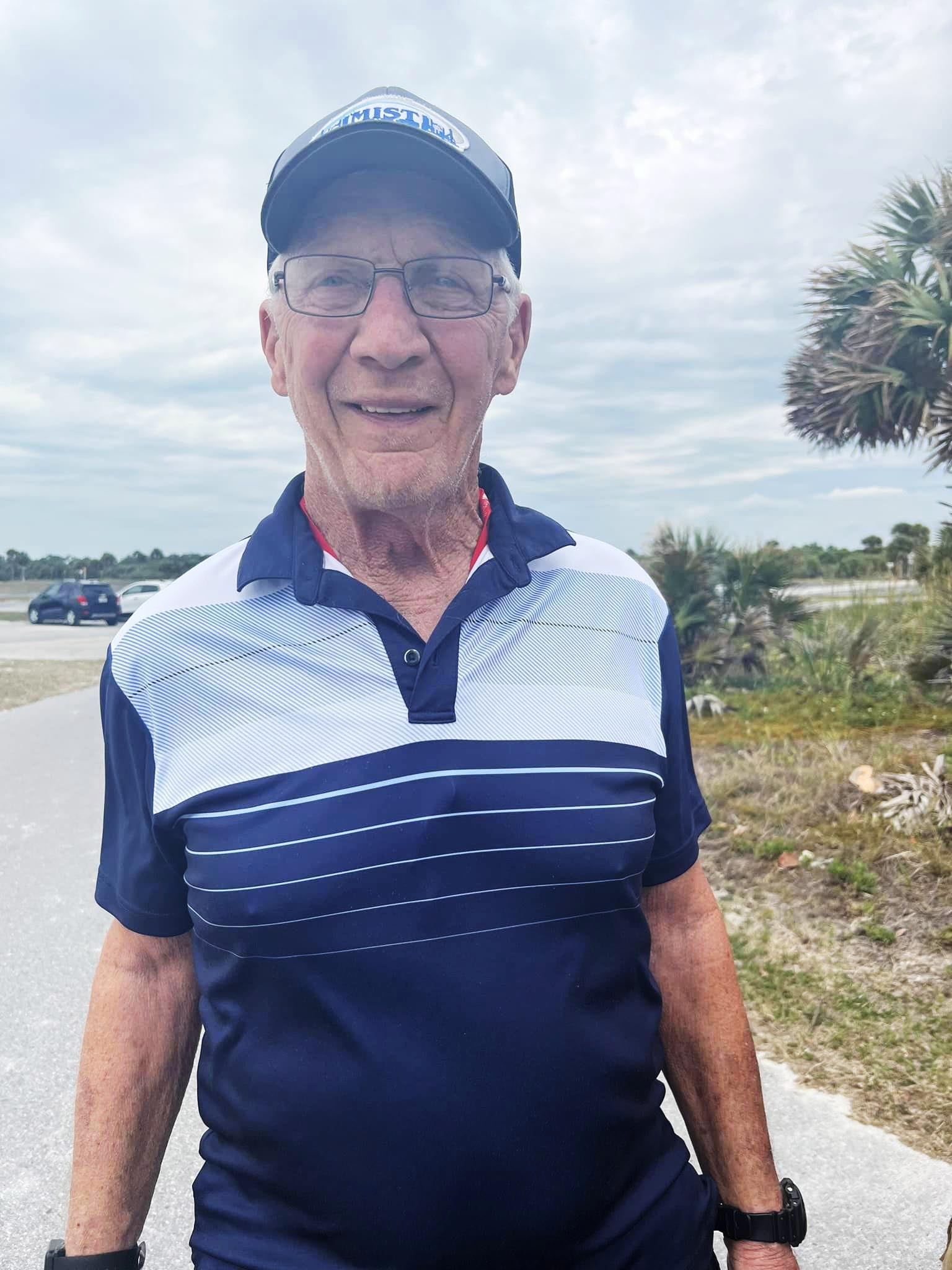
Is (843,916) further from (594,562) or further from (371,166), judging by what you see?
(371,166)

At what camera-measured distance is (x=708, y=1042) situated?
6.03ft

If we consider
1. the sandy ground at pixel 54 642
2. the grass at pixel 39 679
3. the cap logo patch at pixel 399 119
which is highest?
the cap logo patch at pixel 399 119

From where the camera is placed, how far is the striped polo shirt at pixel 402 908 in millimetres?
1485

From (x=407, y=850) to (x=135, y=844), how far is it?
479mm

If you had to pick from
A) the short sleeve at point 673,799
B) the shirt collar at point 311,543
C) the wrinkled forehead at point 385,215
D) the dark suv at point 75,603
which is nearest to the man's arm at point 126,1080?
the shirt collar at point 311,543

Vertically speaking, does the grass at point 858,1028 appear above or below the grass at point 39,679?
above

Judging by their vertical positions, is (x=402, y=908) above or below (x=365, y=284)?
below

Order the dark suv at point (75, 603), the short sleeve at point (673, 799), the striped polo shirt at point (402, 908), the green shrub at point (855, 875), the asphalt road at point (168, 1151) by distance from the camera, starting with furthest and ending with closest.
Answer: the dark suv at point (75, 603) < the green shrub at point (855, 875) < the asphalt road at point (168, 1151) < the short sleeve at point (673, 799) < the striped polo shirt at point (402, 908)

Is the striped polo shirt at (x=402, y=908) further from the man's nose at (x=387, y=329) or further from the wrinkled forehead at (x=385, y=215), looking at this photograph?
the wrinkled forehead at (x=385, y=215)

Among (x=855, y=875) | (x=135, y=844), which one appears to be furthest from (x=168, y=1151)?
(x=855, y=875)

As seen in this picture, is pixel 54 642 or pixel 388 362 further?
pixel 54 642

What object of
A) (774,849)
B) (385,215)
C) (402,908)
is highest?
(385,215)

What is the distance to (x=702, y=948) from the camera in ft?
→ 6.10

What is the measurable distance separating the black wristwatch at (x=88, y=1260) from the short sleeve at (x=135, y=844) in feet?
1.65
